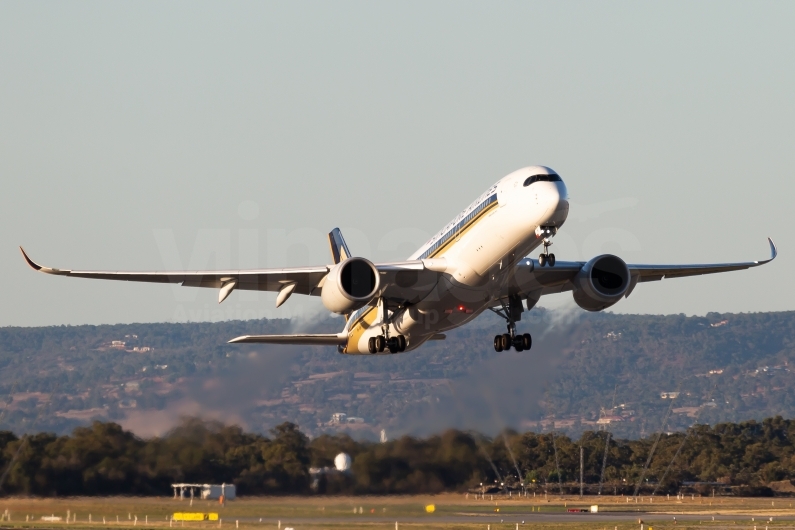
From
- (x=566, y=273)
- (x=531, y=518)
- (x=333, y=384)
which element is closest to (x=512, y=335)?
(x=566, y=273)

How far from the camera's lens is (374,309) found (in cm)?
3594

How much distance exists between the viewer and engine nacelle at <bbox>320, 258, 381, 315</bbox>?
30.7 m

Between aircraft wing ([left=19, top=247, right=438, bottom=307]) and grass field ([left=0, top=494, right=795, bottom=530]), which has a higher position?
aircraft wing ([left=19, top=247, right=438, bottom=307])

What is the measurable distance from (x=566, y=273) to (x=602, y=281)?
1173 mm

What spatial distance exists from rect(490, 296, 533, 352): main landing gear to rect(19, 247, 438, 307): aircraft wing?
4.10 m

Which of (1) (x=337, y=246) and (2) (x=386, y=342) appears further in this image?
(1) (x=337, y=246)

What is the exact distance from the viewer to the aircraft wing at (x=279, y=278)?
31.3 meters

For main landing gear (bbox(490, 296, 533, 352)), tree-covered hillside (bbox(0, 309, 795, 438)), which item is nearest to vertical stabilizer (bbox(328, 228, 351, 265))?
tree-covered hillside (bbox(0, 309, 795, 438))

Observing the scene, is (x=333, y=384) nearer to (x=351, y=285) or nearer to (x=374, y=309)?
(x=374, y=309)

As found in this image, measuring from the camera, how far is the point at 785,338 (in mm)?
166500

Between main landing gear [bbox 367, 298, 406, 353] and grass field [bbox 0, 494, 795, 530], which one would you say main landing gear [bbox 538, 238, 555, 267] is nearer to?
main landing gear [bbox 367, 298, 406, 353]

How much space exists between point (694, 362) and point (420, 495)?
341 feet

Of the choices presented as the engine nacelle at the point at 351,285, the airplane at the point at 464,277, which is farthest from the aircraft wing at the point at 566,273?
the engine nacelle at the point at 351,285

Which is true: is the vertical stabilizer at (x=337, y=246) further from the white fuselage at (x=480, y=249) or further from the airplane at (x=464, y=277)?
the white fuselage at (x=480, y=249)
